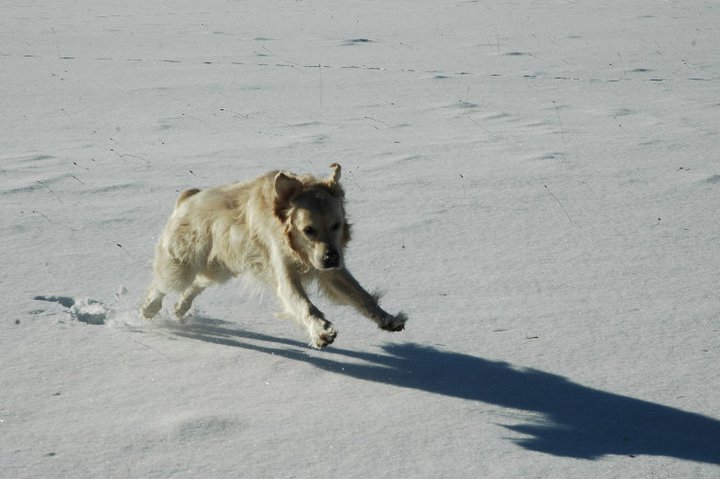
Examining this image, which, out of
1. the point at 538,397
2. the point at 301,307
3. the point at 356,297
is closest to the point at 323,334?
the point at 301,307

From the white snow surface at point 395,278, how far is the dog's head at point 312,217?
49 centimetres

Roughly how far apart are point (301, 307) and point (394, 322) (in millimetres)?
440

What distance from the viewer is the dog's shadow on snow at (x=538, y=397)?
317 centimetres

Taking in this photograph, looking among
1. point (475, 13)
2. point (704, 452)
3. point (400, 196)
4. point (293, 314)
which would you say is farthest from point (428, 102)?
point (475, 13)

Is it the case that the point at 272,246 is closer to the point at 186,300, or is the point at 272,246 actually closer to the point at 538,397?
the point at 186,300

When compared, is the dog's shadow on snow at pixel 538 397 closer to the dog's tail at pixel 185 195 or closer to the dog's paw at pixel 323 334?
the dog's paw at pixel 323 334

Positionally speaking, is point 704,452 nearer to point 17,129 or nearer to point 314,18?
point 17,129

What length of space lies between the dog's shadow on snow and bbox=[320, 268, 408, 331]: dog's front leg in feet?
0.58

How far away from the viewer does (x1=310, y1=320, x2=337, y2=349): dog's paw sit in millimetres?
3820

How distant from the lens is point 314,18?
17547 millimetres

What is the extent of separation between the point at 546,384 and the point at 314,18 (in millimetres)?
14795

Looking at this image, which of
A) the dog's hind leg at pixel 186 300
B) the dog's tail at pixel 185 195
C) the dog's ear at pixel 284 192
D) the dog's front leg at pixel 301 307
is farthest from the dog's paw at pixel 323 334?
the dog's tail at pixel 185 195

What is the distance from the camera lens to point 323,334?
3.84 metres

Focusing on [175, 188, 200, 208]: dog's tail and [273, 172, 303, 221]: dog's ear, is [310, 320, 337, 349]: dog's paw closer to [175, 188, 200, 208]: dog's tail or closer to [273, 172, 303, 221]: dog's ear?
[273, 172, 303, 221]: dog's ear
